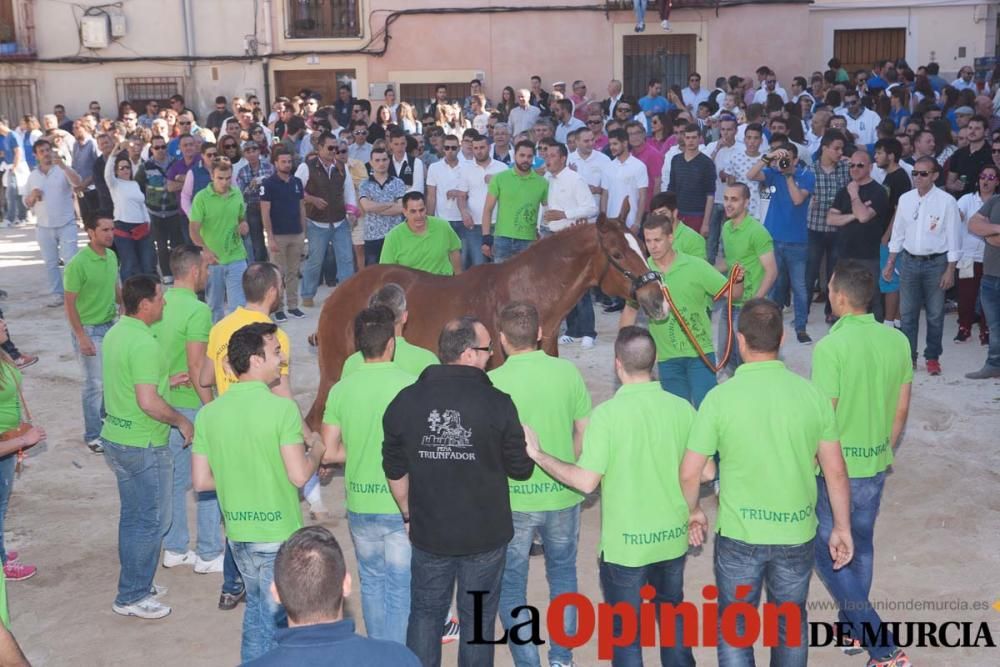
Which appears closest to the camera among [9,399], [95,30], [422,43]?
[9,399]

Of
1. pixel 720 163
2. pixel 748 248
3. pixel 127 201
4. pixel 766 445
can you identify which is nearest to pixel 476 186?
pixel 720 163

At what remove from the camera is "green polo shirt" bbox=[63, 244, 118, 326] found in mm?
9055

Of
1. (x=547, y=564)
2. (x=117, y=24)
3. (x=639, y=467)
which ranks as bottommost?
(x=547, y=564)

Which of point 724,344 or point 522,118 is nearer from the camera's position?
point 724,344

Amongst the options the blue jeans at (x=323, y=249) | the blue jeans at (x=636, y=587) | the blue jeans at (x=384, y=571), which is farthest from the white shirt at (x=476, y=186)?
the blue jeans at (x=636, y=587)

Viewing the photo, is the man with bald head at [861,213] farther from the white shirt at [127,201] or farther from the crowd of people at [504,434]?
the white shirt at [127,201]

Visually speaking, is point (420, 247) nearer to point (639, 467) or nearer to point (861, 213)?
point (861, 213)

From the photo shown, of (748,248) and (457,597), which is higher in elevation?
(748,248)

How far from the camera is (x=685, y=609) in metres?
5.37

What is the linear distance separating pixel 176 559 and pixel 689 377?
3.59 m

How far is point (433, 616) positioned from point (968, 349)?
811 centimetres

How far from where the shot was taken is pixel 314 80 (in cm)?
2573

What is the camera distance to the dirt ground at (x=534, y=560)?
636 cm

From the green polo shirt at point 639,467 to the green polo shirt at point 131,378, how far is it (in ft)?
8.78
